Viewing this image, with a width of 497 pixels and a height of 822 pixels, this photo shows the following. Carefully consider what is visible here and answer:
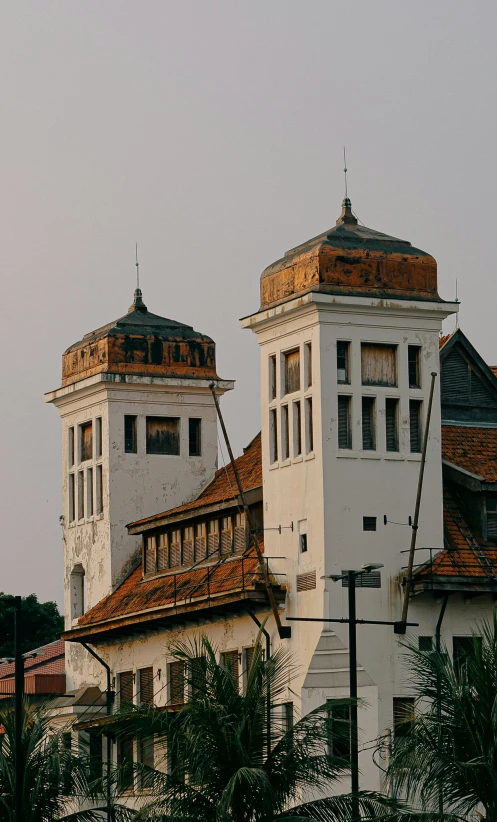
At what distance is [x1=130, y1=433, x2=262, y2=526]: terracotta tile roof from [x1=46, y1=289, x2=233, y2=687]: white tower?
86 centimetres

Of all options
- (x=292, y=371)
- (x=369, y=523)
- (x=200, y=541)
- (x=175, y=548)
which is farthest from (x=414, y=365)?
(x=175, y=548)

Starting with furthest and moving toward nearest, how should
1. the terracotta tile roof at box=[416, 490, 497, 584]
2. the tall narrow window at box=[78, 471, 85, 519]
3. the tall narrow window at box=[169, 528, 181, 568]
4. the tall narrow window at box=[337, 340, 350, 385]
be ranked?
the tall narrow window at box=[78, 471, 85, 519] → the tall narrow window at box=[169, 528, 181, 568] → the tall narrow window at box=[337, 340, 350, 385] → the terracotta tile roof at box=[416, 490, 497, 584]

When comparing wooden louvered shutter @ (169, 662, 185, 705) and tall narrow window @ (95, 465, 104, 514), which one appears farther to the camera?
tall narrow window @ (95, 465, 104, 514)

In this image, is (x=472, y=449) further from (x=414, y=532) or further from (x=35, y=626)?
(x=35, y=626)

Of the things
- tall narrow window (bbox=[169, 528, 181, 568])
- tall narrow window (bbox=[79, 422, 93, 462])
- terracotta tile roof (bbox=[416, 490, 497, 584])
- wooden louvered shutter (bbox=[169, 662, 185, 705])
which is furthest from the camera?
tall narrow window (bbox=[79, 422, 93, 462])

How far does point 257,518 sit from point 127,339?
12.4 m

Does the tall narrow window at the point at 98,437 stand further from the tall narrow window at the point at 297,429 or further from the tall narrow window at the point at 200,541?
the tall narrow window at the point at 297,429

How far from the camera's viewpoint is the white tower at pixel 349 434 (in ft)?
184

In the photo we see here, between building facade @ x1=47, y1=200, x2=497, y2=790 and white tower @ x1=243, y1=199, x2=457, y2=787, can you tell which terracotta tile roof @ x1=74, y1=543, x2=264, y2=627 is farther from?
white tower @ x1=243, y1=199, x2=457, y2=787

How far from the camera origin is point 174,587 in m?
63.8

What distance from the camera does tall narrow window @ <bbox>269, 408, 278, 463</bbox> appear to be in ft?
195

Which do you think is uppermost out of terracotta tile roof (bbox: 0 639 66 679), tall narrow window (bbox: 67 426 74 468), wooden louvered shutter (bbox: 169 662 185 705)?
tall narrow window (bbox: 67 426 74 468)

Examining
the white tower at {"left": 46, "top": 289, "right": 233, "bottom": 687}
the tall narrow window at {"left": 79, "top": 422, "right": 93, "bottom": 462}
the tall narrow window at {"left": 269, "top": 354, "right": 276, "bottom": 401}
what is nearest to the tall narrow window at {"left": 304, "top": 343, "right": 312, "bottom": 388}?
the tall narrow window at {"left": 269, "top": 354, "right": 276, "bottom": 401}

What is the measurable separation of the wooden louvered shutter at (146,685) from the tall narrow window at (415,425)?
505 inches
